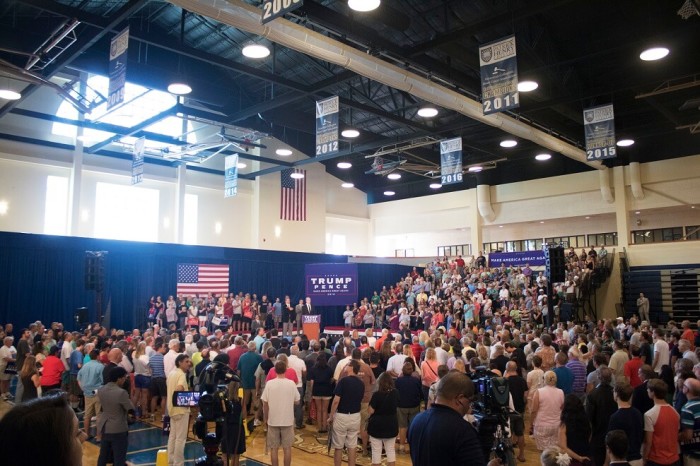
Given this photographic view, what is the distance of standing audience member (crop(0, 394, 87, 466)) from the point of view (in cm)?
123

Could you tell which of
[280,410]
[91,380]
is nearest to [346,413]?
[280,410]

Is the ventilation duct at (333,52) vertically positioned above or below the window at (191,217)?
above

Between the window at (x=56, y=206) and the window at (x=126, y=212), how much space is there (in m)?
1.17

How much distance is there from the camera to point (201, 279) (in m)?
23.4

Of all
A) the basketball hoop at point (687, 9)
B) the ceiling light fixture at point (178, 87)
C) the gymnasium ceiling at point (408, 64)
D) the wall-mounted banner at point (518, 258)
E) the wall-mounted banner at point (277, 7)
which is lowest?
the wall-mounted banner at point (518, 258)

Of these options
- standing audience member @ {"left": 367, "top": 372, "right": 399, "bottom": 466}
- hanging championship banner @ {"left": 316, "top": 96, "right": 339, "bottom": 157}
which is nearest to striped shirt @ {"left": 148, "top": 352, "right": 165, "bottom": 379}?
standing audience member @ {"left": 367, "top": 372, "right": 399, "bottom": 466}

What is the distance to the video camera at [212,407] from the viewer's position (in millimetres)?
4582

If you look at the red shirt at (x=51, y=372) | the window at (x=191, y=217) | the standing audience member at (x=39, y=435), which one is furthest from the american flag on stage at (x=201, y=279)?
the standing audience member at (x=39, y=435)

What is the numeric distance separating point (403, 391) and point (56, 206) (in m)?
18.0

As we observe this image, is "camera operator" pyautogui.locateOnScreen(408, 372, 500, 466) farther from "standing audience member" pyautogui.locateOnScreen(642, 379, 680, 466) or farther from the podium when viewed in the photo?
the podium

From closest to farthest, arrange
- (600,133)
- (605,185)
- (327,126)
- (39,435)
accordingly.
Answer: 1. (39,435)
2. (327,126)
3. (600,133)
4. (605,185)

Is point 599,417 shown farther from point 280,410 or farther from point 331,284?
point 331,284

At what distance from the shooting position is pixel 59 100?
19875mm

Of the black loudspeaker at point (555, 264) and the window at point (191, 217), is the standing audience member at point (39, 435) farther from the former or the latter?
the window at point (191, 217)
